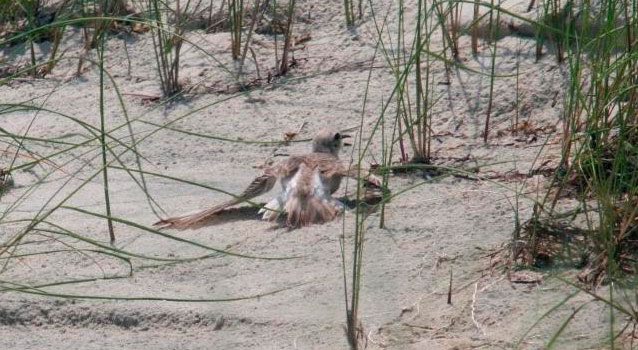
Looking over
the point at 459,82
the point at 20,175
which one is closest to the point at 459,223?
the point at 459,82

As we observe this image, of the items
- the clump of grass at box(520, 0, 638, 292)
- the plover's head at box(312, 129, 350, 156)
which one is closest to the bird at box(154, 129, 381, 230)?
the plover's head at box(312, 129, 350, 156)

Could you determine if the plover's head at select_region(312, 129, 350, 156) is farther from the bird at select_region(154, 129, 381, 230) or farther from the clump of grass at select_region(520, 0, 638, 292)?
the clump of grass at select_region(520, 0, 638, 292)

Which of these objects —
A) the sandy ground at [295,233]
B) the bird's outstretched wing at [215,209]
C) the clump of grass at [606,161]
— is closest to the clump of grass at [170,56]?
the sandy ground at [295,233]

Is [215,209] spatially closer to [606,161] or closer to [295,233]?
[295,233]

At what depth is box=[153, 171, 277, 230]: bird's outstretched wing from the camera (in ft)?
12.8

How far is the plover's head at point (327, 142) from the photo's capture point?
4.46 m

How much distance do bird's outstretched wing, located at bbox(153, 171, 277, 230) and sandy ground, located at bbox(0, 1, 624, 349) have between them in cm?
5

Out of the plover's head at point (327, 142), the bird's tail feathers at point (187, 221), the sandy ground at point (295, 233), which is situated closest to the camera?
the sandy ground at point (295, 233)

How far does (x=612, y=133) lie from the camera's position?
3.90m

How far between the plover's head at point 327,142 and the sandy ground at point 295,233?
138 mm

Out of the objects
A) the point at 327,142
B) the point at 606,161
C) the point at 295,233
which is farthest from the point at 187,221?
the point at 606,161

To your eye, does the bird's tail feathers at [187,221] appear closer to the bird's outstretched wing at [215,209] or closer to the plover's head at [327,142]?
the bird's outstretched wing at [215,209]

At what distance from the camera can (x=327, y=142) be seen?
14.7 feet

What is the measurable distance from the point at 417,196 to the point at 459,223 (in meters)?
0.33
